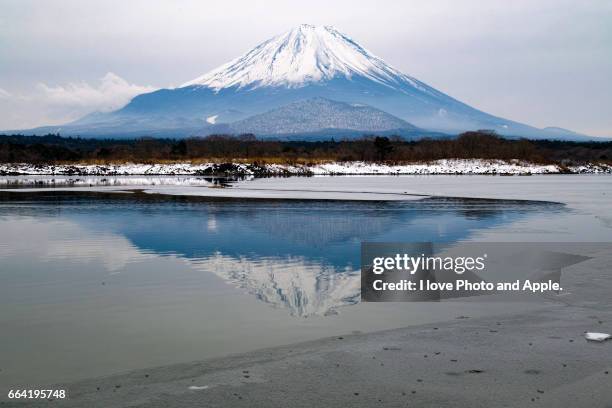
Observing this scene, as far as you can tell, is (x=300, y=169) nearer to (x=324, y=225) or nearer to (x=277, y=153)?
(x=277, y=153)

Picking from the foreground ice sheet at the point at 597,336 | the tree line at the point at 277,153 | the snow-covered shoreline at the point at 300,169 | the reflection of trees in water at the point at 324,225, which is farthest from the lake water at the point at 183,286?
the tree line at the point at 277,153

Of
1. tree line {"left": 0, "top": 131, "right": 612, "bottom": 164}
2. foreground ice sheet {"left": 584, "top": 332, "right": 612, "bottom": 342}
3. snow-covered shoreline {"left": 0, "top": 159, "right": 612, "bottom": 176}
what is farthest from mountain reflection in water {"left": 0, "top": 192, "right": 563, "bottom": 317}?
tree line {"left": 0, "top": 131, "right": 612, "bottom": 164}

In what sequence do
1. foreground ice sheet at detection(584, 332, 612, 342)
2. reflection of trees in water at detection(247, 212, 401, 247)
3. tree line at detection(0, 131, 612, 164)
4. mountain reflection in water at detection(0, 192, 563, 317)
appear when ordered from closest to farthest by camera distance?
foreground ice sheet at detection(584, 332, 612, 342) < mountain reflection in water at detection(0, 192, 563, 317) < reflection of trees in water at detection(247, 212, 401, 247) < tree line at detection(0, 131, 612, 164)

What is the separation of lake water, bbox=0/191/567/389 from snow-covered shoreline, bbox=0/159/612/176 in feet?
223

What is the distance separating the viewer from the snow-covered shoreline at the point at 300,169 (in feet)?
321

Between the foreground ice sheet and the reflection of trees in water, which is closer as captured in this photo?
the foreground ice sheet

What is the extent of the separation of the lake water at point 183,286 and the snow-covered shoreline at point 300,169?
223ft

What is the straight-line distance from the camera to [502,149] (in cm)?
13150

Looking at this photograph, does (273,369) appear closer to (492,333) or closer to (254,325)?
(254,325)

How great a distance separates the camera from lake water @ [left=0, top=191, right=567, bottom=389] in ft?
31.3

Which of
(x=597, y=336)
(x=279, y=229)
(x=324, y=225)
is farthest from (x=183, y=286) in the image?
(x=324, y=225)

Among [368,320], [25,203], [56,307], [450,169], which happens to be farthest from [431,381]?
[450,169]

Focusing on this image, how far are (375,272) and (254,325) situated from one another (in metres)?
5.38

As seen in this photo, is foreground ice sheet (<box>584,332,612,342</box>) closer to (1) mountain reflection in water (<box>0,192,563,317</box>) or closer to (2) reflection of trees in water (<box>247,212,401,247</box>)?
(1) mountain reflection in water (<box>0,192,563,317</box>)
